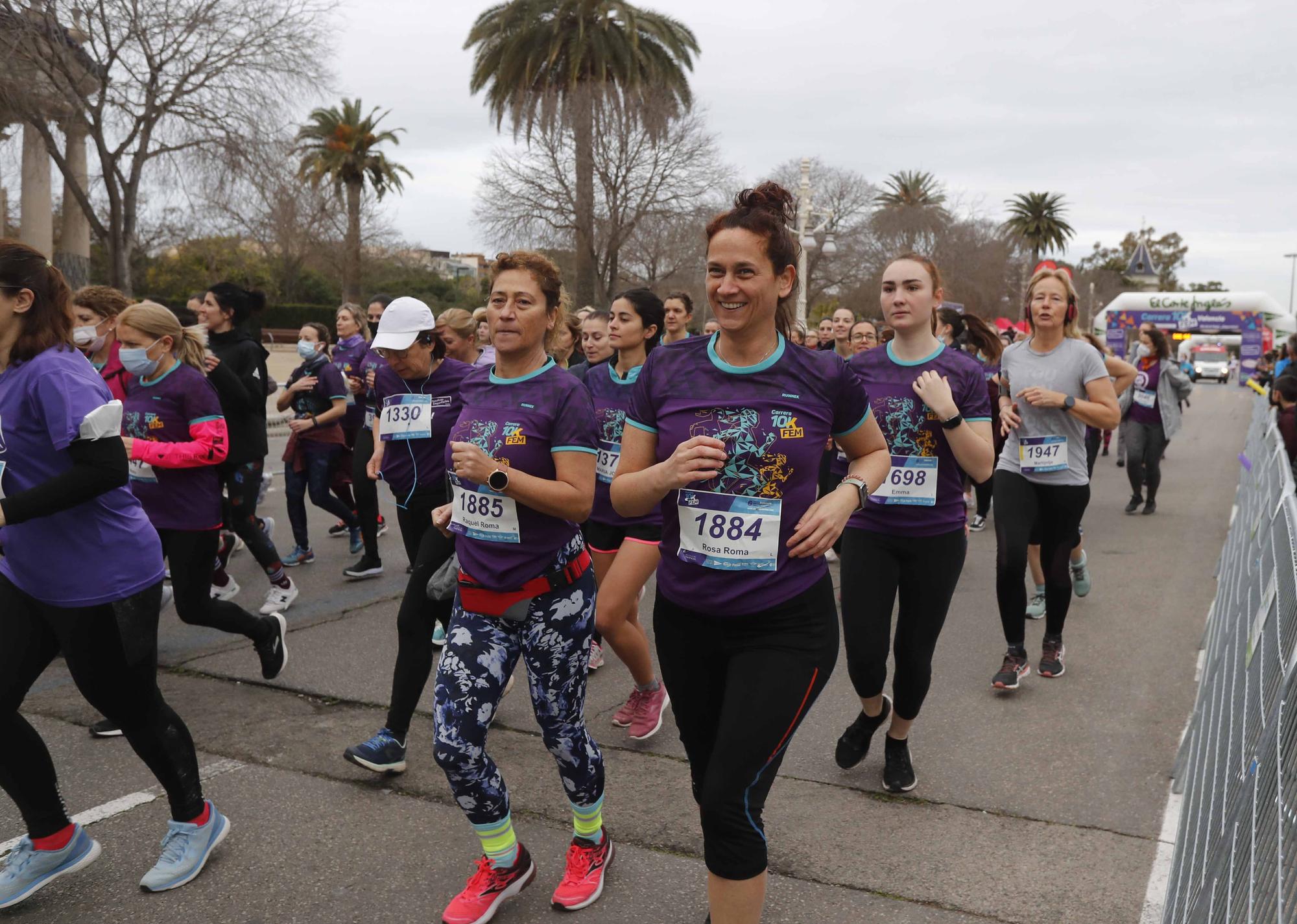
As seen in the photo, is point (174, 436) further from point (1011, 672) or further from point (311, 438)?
point (1011, 672)

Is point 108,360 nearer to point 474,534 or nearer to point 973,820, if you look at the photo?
point 474,534

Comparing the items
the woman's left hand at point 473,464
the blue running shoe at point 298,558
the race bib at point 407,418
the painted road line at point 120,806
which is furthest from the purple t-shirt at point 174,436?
the blue running shoe at point 298,558

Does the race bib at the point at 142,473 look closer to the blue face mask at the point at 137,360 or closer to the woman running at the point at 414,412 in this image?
the blue face mask at the point at 137,360

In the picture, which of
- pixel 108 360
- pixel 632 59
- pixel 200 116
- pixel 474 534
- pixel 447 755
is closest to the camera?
pixel 447 755

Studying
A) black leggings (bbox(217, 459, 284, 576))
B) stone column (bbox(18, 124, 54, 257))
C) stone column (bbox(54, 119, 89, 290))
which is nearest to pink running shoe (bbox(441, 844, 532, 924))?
black leggings (bbox(217, 459, 284, 576))

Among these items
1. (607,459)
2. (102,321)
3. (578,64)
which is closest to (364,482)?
(102,321)

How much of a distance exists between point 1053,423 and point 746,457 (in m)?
3.20

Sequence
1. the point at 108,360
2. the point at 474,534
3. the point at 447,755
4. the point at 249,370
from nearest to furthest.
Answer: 1. the point at 447,755
2. the point at 474,534
3. the point at 108,360
4. the point at 249,370

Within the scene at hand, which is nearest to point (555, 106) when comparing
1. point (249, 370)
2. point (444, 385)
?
point (249, 370)

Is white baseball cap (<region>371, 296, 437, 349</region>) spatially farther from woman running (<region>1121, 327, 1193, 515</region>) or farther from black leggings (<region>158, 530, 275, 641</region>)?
woman running (<region>1121, 327, 1193, 515</region>)

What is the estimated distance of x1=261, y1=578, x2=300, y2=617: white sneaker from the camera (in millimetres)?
6973

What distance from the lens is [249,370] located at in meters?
6.81

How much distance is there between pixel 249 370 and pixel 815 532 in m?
5.13

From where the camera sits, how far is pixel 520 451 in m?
3.27
